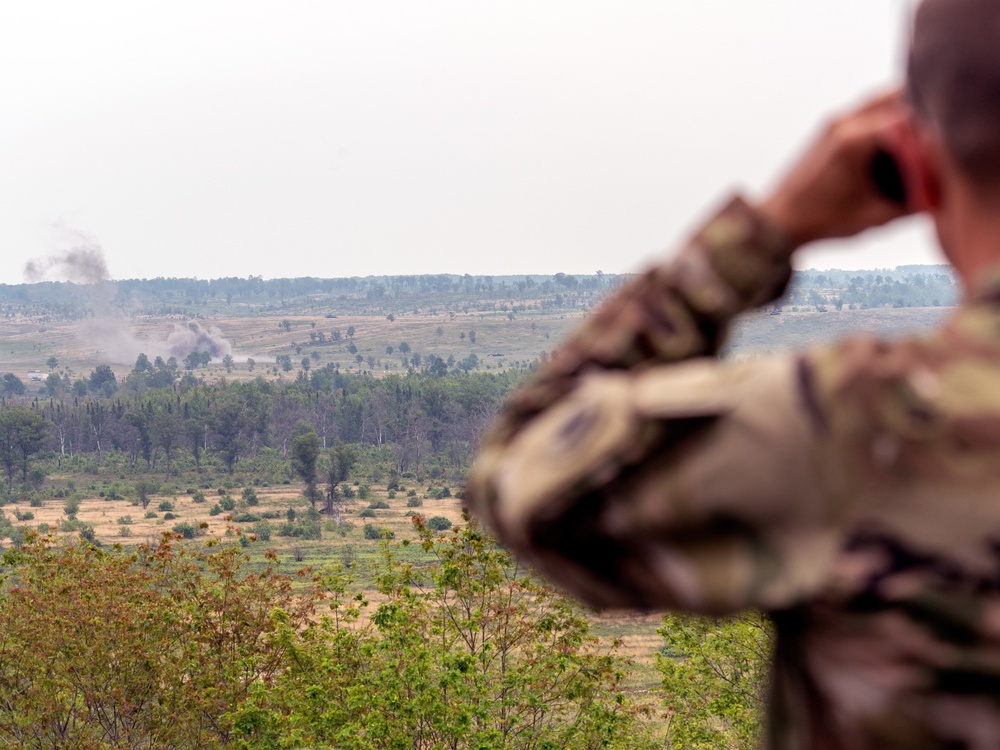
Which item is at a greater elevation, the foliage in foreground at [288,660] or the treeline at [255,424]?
the foliage in foreground at [288,660]

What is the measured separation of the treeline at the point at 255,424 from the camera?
3489 inches

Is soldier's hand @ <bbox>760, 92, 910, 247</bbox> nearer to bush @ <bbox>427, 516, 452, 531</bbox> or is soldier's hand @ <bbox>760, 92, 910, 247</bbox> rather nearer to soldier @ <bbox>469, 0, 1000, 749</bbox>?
soldier @ <bbox>469, 0, 1000, 749</bbox>

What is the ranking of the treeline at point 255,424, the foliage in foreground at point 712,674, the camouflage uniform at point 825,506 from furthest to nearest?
the treeline at point 255,424
the foliage in foreground at point 712,674
the camouflage uniform at point 825,506

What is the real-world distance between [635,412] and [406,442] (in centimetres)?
9022

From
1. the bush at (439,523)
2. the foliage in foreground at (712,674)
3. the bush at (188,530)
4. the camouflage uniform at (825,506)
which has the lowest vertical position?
the bush at (188,530)

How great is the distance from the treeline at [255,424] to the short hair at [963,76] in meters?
81.8

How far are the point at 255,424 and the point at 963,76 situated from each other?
9552 cm

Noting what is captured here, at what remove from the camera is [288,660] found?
15.4m

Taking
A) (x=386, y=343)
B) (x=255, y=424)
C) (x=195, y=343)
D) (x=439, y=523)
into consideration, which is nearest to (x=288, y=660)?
(x=439, y=523)

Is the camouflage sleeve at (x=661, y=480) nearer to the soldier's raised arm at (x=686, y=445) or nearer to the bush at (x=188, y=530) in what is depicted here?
the soldier's raised arm at (x=686, y=445)

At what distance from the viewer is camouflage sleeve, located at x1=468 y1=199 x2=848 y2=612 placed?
116 cm

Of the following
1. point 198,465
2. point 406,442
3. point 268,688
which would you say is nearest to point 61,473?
point 198,465

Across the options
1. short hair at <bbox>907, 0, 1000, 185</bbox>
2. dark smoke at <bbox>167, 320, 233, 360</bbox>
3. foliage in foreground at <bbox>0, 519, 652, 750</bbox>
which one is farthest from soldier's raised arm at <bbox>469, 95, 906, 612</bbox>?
dark smoke at <bbox>167, 320, 233, 360</bbox>

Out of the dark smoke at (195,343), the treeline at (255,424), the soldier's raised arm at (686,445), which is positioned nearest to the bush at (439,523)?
the treeline at (255,424)
